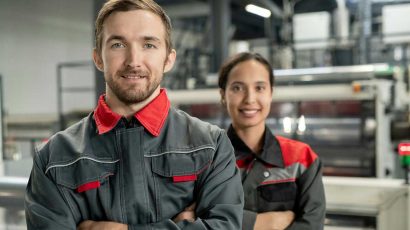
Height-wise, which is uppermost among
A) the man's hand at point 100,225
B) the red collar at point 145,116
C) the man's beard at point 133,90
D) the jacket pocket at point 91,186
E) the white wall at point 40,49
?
the white wall at point 40,49

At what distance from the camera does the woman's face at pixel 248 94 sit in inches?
64.6

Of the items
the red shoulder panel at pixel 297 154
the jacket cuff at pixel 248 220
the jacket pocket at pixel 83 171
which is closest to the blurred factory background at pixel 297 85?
the red shoulder panel at pixel 297 154

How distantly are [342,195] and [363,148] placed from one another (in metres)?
2.47

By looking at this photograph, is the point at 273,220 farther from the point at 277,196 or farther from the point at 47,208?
the point at 47,208

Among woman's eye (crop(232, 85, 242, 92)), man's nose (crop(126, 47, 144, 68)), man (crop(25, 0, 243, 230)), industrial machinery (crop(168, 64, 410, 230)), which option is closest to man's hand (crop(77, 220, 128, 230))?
man (crop(25, 0, 243, 230))

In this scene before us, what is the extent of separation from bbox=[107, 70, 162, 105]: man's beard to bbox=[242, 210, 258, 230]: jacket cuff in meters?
0.54

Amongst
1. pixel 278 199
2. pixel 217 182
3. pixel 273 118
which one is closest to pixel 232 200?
pixel 217 182

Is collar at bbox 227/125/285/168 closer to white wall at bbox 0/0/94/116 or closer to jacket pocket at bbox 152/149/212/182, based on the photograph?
jacket pocket at bbox 152/149/212/182

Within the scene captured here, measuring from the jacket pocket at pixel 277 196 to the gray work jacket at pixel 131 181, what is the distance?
346 mm

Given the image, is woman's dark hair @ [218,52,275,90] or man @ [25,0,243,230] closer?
man @ [25,0,243,230]

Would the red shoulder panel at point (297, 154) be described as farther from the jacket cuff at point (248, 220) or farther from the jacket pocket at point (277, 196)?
the jacket cuff at point (248, 220)

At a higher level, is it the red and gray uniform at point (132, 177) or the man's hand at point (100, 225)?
the red and gray uniform at point (132, 177)

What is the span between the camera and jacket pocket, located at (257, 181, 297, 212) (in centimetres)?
155

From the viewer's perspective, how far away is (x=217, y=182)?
120cm
